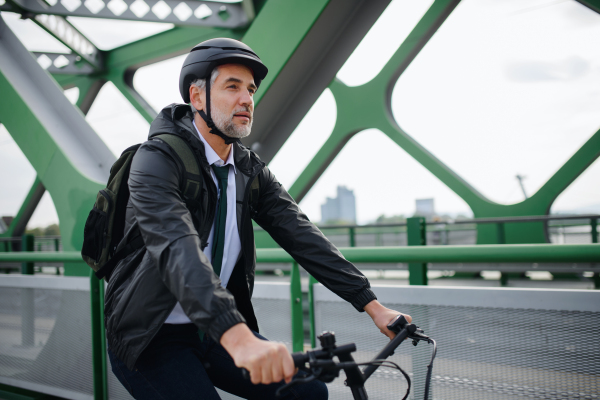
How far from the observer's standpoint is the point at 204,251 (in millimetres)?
1695

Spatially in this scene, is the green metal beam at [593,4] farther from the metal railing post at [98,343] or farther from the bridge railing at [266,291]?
the metal railing post at [98,343]

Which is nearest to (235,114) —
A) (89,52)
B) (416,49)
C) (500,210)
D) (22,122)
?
(22,122)

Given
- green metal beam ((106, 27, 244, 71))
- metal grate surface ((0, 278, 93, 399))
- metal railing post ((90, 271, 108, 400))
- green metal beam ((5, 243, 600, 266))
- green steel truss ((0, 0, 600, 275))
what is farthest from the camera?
green metal beam ((106, 27, 244, 71))

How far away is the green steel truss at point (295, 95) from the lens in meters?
5.03

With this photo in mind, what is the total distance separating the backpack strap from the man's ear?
0.75ft

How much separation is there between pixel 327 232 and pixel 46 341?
30.9 ft

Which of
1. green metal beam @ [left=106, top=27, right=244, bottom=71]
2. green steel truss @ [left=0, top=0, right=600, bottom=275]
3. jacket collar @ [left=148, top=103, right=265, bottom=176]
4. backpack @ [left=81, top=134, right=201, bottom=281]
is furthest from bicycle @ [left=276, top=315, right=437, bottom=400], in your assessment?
green metal beam @ [left=106, top=27, right=244, bottom=71]

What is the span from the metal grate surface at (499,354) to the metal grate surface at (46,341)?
2.03 meters

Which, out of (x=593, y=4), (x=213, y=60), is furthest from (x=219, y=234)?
A: (x=593, y=4)

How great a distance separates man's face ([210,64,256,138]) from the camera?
67.4 inches

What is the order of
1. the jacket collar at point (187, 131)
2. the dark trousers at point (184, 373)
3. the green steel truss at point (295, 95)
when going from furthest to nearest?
the green steel truss at point (295, 95) < the jacket collar at point (187, 131) < the dark trousers at point (184, 373)

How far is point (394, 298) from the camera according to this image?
2336mm

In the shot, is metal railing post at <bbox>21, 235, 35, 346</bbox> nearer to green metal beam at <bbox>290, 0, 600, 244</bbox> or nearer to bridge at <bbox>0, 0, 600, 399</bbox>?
bridge at <bbox>0, 0, 600, 399</bbox>

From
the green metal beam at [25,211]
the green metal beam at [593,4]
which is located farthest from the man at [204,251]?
the green metal beam at [25,211]
